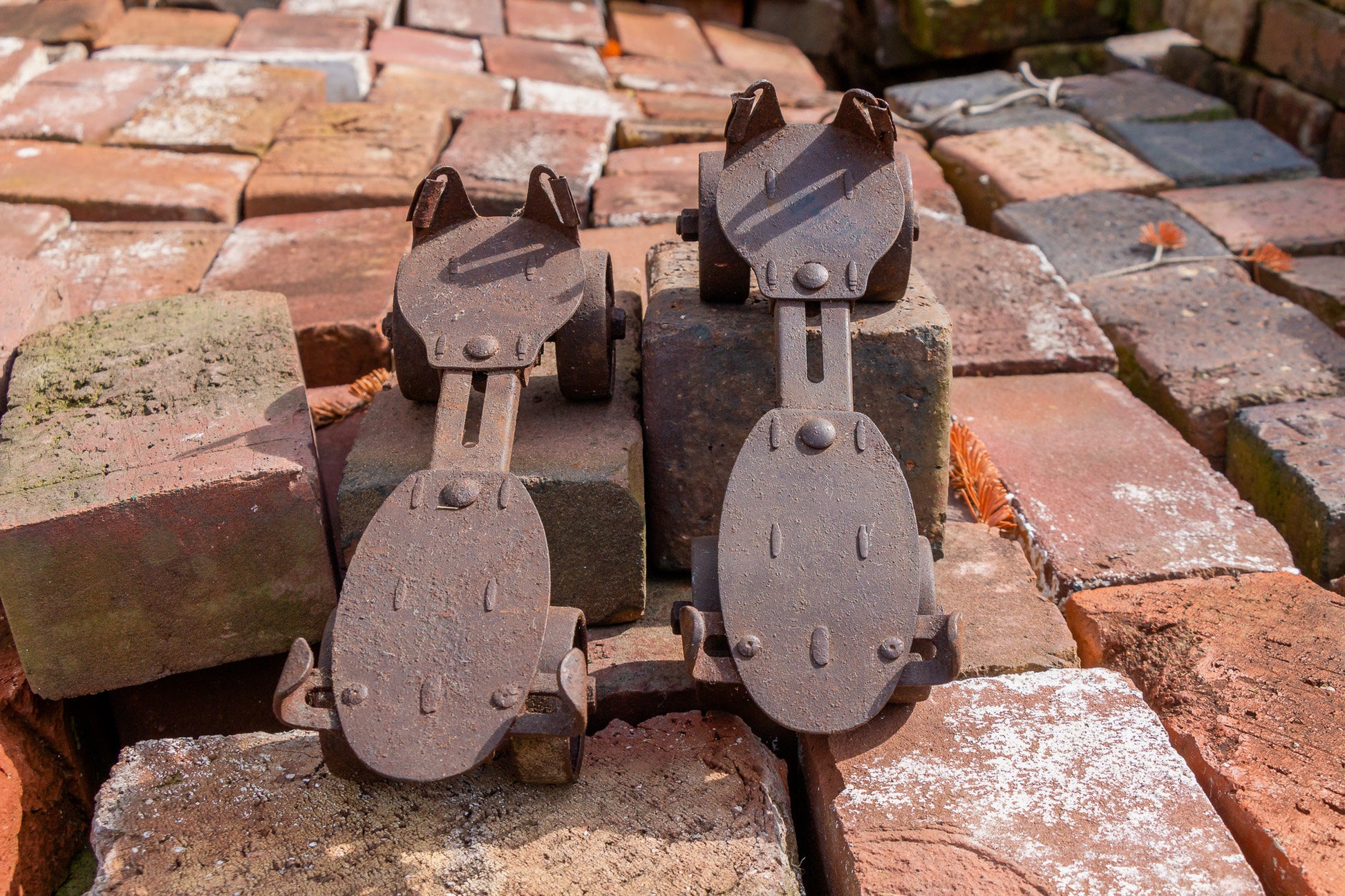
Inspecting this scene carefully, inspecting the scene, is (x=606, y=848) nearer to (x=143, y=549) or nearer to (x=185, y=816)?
(x=185, y=816)

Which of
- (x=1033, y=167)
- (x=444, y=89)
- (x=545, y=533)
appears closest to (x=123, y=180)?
(x=444, y=89)

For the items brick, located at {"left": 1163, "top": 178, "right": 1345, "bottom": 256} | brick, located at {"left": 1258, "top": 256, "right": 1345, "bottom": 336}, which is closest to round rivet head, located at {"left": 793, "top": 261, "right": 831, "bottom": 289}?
brick, located at {"left": 1258, "top": 256, "right": 1345, "bottom": 336}

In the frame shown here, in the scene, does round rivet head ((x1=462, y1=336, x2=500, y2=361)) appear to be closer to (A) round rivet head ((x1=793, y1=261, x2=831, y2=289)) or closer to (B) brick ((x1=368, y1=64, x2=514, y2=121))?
(A) round rivet head ((x1=793, y1=261, x2=831, y2=289))

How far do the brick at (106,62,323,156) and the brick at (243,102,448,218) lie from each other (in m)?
0.09

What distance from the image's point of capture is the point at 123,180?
378 cm

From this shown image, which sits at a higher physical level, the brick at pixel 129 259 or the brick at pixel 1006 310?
the brick at pixel 129 259

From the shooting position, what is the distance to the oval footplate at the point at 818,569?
1.47 m

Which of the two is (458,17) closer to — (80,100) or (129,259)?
(80,100)

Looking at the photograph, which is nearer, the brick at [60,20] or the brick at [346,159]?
the brick at [346,159]

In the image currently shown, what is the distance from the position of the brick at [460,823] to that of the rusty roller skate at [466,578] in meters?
0.07

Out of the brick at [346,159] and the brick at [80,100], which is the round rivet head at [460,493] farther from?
the brick at [80,100]

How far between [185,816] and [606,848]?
64 cm

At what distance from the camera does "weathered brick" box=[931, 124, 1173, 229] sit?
4.23 meters

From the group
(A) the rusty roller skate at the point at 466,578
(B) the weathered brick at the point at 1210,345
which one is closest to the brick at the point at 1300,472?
(B) the weathered brick at the point at 1210,345
